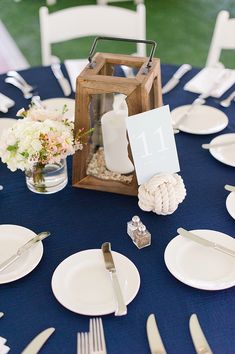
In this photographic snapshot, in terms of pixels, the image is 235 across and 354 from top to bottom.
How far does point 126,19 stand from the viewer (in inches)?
80.7

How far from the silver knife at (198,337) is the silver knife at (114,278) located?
5.3 inches

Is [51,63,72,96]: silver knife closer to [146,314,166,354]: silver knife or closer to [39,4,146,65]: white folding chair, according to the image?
[39,4,146,65]: white folding chair

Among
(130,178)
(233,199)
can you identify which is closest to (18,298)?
(130,178)

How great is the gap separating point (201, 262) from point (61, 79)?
3.17 feet

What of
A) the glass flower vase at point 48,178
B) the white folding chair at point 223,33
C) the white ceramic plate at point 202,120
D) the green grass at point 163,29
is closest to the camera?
the glass flower vase at point 48,178

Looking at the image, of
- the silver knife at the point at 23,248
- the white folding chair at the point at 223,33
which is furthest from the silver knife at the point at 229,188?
the white folding chair at the point at 223,33

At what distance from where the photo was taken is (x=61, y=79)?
1775mm

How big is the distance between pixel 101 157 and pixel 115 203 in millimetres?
178

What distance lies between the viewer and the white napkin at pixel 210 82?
1.70m

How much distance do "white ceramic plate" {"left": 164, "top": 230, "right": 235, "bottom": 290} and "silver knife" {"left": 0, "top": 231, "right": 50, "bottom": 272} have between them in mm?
295

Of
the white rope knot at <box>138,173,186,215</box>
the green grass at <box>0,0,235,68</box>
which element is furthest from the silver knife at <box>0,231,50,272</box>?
the green grass at <box>0,0,235,68</box>

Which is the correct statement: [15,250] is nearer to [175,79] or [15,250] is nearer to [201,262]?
[201,262]

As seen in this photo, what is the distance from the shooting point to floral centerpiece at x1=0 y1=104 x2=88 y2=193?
1144 millimetres

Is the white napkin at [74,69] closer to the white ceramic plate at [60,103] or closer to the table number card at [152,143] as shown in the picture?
the white ceramic plate at [60,103]
